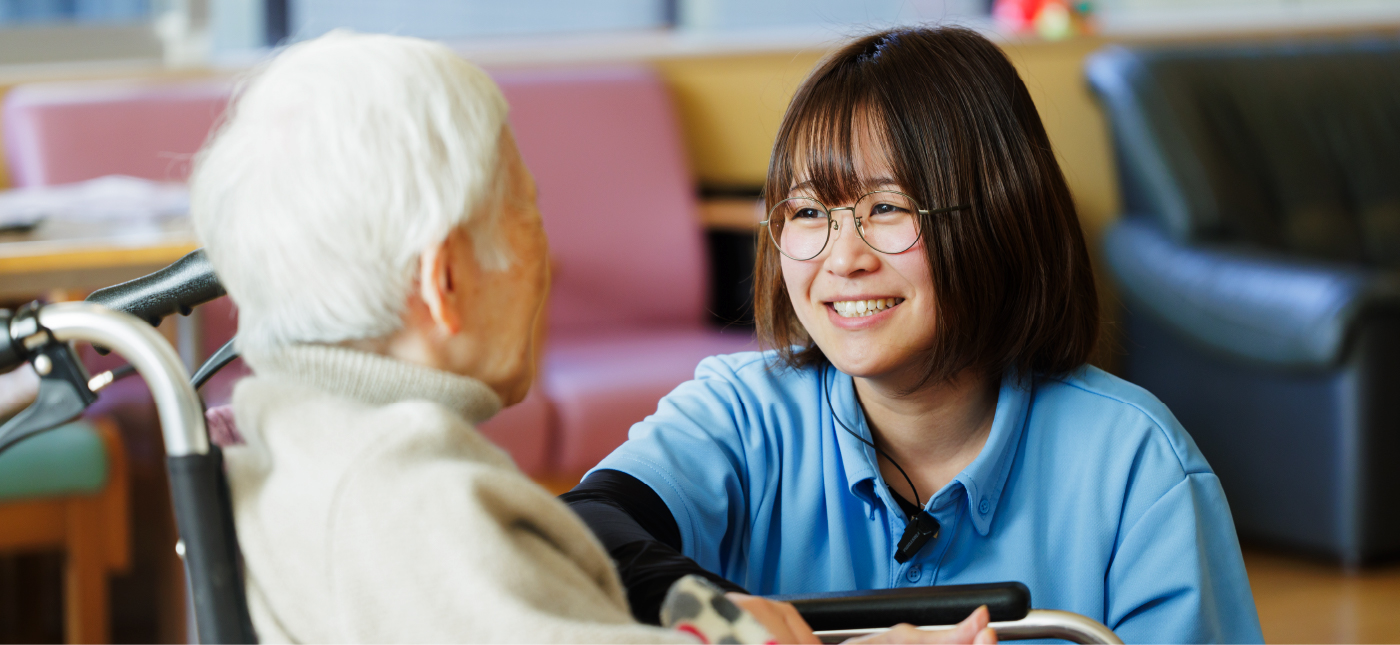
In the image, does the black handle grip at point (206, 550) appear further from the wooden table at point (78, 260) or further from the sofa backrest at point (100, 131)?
the sofa backrest at point (100, 131)

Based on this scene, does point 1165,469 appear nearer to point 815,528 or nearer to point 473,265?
point 815,528

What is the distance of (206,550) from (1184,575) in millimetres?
747

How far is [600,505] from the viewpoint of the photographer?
0.98m

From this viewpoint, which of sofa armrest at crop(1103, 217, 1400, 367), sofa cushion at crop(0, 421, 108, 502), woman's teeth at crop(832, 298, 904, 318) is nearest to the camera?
woman's teeth at crop(832, 298, 904, 318)

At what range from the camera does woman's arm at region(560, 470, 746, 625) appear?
0.83 meters

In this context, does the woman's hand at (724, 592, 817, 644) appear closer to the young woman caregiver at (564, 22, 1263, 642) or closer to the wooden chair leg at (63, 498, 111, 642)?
the young woman caregiver at (564, 22, 1263, 642)

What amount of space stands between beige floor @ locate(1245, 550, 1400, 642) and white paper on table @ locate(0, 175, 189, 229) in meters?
1.97

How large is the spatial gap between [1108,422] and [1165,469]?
0.22 ft

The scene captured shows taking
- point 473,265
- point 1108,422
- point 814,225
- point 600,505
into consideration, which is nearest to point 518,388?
point 473,265

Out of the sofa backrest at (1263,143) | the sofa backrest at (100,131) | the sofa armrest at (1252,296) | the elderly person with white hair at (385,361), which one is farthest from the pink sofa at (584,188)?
the elderly person with white hair at (385,361)

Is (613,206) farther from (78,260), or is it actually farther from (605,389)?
(78,260)

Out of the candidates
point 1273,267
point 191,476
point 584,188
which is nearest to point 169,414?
point 191,476

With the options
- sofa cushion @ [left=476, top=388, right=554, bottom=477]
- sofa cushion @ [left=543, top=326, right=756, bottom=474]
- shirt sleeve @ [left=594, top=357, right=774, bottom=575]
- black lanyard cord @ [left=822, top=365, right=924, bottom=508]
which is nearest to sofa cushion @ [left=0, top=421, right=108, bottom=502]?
sofa cushion @ [left=476, top=388, right=554, bottom=477]

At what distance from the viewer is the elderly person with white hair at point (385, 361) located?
0.65m
